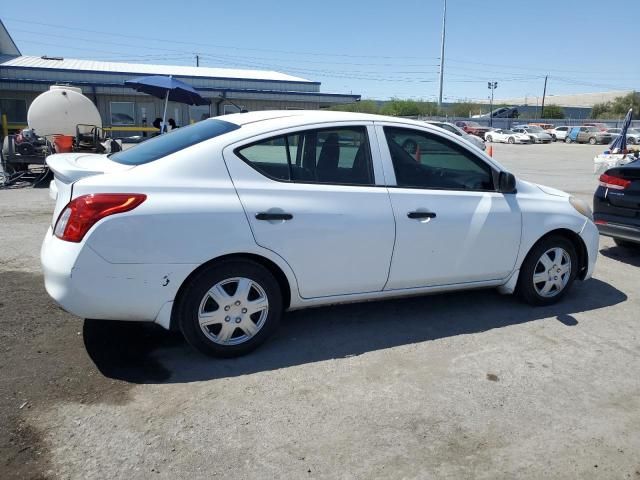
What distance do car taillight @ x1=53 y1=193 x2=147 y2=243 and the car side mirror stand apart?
2805mm

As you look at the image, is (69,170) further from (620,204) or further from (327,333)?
(620,204)

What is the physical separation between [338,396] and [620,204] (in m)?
4.90

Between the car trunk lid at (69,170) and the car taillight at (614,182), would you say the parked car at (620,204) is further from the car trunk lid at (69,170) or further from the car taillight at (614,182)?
the car trunk lid at (69,170)

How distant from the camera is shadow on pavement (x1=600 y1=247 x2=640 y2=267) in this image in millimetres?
6645

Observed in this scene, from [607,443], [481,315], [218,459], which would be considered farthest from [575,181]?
[218,459]

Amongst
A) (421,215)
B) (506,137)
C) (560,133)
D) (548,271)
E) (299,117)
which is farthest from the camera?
(560,133)

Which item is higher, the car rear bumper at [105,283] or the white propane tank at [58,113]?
the white propane tank at [58,113]

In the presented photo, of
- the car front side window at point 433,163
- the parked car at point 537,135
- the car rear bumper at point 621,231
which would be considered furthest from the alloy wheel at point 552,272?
the parked car at point 537,135

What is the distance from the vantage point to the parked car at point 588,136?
4569 centimetres

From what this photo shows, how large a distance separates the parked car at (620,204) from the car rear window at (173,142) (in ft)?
16.2

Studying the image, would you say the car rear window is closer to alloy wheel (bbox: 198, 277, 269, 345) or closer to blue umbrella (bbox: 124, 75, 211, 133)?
alloy wheel (bbox: 198, 277, 269, 345)

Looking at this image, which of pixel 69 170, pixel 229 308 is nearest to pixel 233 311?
pixel 229 308

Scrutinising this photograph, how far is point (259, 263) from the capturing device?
141 inches

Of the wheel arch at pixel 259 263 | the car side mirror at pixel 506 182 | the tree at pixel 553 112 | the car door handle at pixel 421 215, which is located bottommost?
the wheel arch at pixel 259 263
